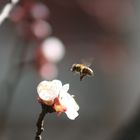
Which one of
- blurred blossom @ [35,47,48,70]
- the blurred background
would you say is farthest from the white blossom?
the blurred background

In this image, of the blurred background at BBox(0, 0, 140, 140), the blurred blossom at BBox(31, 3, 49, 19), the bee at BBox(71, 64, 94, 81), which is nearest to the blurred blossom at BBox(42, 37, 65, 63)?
the blurred background at BBox(0, 0, 140, 140)

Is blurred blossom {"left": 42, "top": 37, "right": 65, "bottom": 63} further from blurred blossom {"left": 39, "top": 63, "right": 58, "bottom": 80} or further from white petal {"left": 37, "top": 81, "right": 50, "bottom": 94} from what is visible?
white petal {"left": 37, "top": 81, "right": 50, "bottom": 94}

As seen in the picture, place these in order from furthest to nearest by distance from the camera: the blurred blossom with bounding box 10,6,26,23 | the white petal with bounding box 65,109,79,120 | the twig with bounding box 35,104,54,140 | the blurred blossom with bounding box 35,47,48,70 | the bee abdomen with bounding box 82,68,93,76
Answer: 1. the blurred blossom with bounding box 10,6,26,23
2. the blurred blossom with bounding box 35,47,48,70
3. the bee abdomen with bounding box 82,68,93,76
4. the white petal with bounding box 65,109,79,120
5. the twig with bounding box 35,104,54,140

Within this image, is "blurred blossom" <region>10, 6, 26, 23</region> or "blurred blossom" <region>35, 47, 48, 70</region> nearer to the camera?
"blurred blossom" <region>35, 47, 48, 70</region>

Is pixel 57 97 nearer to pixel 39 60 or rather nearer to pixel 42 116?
pixel 42 116

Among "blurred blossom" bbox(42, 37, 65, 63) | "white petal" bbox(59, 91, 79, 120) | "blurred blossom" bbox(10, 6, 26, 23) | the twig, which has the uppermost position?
"blurred blossom" bbox(10, 6, 26, 23)

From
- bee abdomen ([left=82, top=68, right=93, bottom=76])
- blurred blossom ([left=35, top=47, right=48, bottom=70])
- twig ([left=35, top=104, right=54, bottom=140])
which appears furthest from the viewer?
blurred blossom ([left=35, top=47, right=48, bottom=70])

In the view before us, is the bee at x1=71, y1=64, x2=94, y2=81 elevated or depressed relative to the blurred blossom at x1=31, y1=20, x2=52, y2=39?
depressed

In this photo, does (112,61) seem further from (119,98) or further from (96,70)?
(119,98)

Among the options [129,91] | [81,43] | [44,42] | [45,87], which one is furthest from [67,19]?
[45,87]
